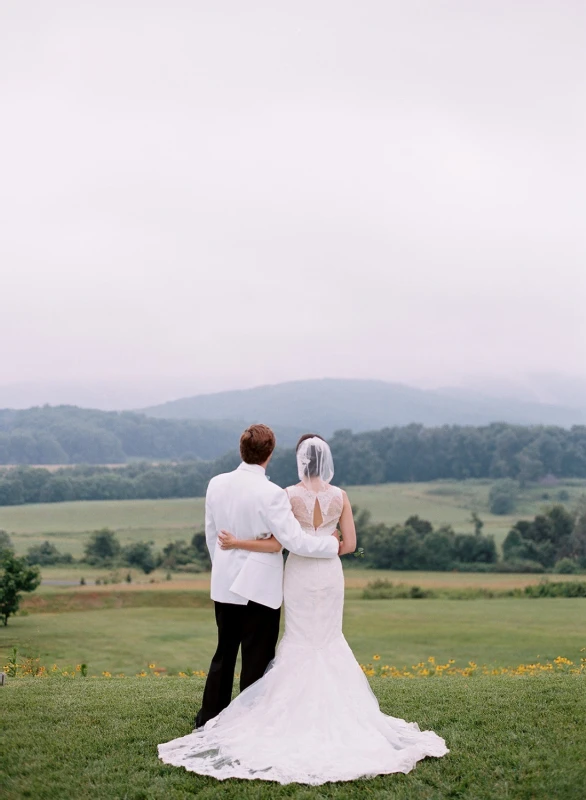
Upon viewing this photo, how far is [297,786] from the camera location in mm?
5273

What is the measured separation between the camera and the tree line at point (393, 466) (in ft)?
260

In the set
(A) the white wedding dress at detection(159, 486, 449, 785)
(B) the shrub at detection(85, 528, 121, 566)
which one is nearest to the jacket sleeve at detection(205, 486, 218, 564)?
(A) the white wedding dress at detection(159, 486, 449, 785)

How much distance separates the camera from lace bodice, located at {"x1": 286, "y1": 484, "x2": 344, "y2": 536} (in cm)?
612

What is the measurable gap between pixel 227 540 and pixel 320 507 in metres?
0.74

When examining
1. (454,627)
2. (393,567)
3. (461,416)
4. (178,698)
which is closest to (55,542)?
(393,567)

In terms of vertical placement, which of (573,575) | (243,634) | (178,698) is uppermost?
(243,634)

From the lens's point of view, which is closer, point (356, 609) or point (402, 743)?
point (402, 743)

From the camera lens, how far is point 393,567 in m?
56.5

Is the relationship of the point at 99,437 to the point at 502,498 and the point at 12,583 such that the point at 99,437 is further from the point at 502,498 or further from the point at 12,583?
the point at 12,583

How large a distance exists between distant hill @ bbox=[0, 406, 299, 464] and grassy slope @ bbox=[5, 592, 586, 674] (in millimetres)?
50123

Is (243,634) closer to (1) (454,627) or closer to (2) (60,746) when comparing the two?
(2) (60,746)

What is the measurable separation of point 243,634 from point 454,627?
25625 millimetres

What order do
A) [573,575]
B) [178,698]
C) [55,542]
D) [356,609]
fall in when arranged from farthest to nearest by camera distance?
[55,542], [573,575], [356,609], [178,698]

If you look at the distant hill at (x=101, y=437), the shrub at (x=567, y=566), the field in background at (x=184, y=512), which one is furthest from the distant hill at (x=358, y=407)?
the shrub at (x=567, y=566)
